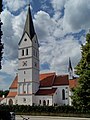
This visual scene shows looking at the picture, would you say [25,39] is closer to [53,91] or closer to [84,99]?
[53,91]

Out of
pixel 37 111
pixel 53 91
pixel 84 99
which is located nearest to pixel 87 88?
pixel 84 99

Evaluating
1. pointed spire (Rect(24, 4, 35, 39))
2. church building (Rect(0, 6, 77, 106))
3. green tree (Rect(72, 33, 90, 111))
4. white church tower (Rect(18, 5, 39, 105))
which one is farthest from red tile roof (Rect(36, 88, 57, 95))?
green tree (Rect(72, 33, 90, 111))

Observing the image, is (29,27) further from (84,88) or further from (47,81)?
(84,88)

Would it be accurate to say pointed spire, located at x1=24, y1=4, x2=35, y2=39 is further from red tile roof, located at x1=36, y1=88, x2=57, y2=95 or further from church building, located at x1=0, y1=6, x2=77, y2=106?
red tile roof, located at x1=36, y1=88, x2=57, y2=95

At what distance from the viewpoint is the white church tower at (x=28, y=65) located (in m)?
64.4

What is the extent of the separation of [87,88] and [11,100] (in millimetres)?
49175

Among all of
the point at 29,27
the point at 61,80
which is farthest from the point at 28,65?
the point at 29,27

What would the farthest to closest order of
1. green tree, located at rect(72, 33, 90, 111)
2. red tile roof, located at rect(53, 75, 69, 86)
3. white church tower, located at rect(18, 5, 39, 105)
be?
red tile roof, located at rect(53, 75, 69, 86), white church tower, located at rect(18, 5, 39, 105), green tree, located at rect(72, 33, 90, 111)

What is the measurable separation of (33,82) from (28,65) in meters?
4.88

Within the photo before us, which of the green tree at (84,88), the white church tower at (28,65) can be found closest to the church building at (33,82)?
the white church tower at (28,65)

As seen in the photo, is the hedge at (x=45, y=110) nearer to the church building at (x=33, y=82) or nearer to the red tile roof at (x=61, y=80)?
the church building at (x=33, y=82)

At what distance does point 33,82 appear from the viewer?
64625mm

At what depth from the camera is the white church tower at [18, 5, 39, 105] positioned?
64375mm

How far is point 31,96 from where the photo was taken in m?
63.8
